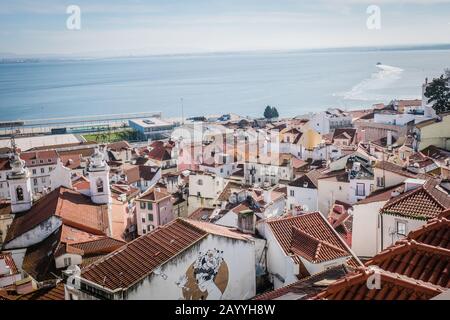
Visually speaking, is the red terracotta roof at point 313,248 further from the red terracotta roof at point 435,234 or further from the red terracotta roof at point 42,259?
the red terracotta roof at point 42,259

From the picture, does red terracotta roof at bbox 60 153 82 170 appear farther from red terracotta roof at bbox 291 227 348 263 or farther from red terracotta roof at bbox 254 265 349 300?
red terracotta roof at bbox 254 265 349 300

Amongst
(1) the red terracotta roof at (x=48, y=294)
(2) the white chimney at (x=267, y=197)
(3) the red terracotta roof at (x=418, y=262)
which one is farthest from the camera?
(2) the white chimney at (x=267, y=197)

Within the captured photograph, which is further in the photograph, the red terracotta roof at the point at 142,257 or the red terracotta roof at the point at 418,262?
the red terracotta roof at the point at 142,257

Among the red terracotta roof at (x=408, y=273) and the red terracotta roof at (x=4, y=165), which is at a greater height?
the red terracotta roof at (x=408, y=273)

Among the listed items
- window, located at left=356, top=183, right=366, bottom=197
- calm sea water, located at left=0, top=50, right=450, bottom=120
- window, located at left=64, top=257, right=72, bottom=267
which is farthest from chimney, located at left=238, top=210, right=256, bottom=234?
calm sea water, located at left=0, top=50, right=450, bottom=120

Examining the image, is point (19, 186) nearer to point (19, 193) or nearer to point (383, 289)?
point (19, 193)

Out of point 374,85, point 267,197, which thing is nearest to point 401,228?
point 267,197

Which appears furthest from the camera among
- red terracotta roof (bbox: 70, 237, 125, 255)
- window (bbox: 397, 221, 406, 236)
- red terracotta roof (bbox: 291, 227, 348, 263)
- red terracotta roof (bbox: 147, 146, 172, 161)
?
red terracotta roof (bbox: 147, 146, 172, 161)

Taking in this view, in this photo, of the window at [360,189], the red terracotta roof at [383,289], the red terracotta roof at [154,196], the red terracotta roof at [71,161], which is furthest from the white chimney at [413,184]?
the red terracotta roof at [71,161]
